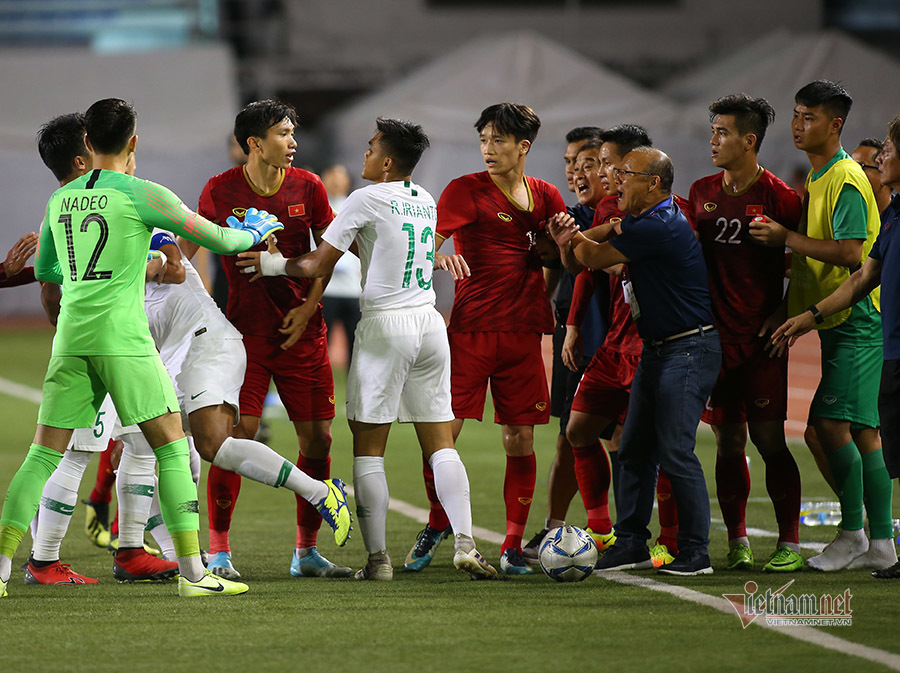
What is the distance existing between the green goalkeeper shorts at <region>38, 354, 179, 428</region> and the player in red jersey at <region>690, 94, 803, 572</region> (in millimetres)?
2680

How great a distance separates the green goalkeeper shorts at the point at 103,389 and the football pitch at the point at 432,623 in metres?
0.78

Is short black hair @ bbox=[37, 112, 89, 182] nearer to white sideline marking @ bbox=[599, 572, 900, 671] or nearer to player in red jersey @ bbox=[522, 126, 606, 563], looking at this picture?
player in red jersey @ bbox=[522, 126, 606, 563]

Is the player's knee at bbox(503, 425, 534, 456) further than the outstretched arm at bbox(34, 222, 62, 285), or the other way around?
the player's knee at bbox(503, 425, 534, 456)

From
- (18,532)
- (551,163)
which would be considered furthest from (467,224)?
(551,163)

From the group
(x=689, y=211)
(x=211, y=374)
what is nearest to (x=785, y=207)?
(x=689, y=211)

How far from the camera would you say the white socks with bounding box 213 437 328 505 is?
19.1ft

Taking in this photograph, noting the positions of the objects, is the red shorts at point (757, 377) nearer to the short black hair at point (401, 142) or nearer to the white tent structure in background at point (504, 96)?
the short black hair at point (401, 142)

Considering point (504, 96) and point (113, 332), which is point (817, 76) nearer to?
point (504, 96)

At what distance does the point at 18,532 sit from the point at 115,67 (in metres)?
19.6

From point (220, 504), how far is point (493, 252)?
72.7 inches

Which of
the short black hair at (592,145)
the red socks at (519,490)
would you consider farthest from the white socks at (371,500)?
the short black hair at (592,145)

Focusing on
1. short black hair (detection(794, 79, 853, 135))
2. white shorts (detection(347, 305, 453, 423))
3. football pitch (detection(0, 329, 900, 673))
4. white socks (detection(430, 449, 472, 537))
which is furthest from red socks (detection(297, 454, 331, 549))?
short black hair (detection(794, 79, 853, 135))

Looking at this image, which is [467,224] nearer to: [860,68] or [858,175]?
[858,175]

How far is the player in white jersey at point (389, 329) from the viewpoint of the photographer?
233 inches
